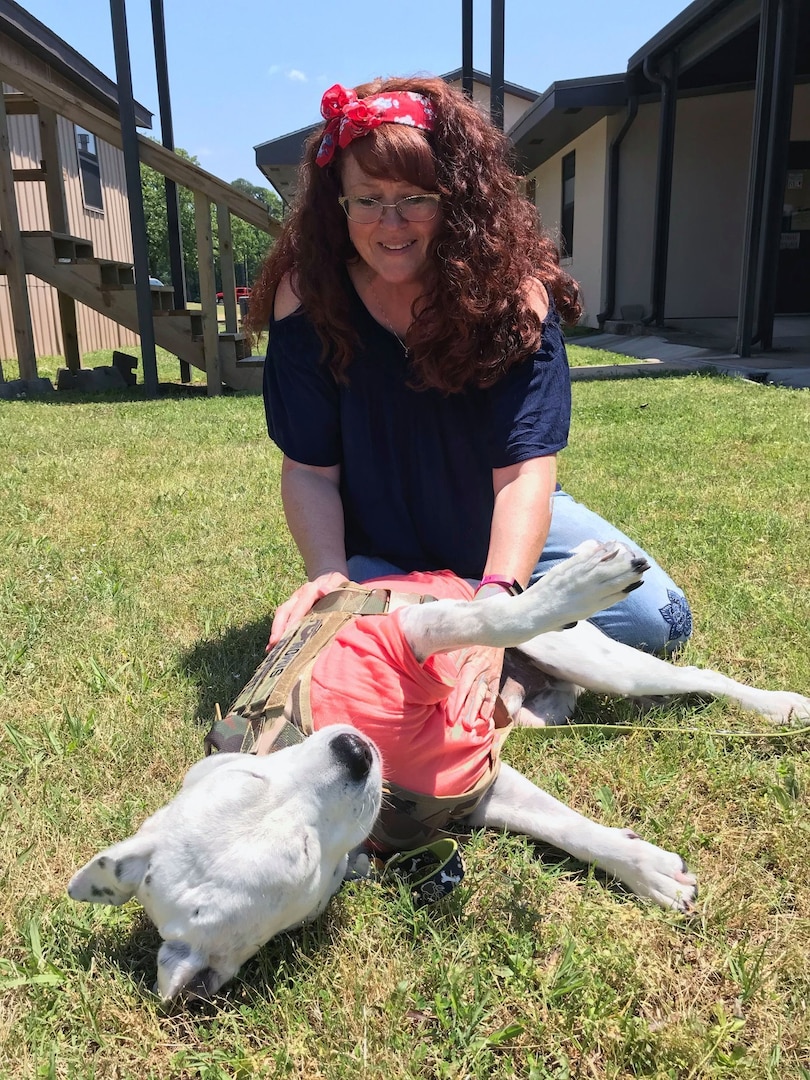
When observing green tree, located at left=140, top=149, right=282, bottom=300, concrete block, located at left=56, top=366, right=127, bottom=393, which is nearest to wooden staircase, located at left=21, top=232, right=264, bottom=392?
concrete block, located at left=56, top=366, right=127, bottom=393

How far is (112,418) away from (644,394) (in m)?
4.95

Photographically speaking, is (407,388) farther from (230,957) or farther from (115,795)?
(230,957)

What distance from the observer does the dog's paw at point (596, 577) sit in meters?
1.64

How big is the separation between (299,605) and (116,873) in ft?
2.95

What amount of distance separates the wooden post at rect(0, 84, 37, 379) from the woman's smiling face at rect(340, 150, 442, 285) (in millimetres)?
7685

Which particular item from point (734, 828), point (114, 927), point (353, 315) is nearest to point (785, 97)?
point (353, 315)

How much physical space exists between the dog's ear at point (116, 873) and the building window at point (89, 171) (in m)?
17.9

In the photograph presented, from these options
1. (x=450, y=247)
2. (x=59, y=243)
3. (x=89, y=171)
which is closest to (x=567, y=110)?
(x=59, y=243)

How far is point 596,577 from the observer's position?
5.39 feet

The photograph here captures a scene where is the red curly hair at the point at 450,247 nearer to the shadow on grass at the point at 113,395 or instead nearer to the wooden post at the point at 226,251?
the wooden post at the point at 226,251

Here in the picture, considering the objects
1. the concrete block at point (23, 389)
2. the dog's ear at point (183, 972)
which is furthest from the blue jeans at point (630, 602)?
the concrete block at point (23, 389)

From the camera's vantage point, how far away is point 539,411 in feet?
8.09

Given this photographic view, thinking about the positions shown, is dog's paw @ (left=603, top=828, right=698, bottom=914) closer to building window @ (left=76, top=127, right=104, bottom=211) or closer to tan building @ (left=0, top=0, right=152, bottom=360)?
tan building @ (left=0, top=0, right=152, bottom=360)

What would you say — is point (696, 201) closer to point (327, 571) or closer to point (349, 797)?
point (327, 571)
